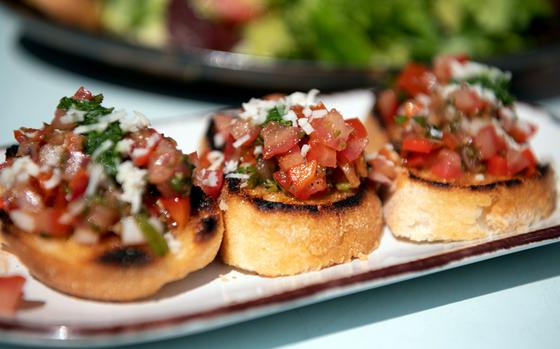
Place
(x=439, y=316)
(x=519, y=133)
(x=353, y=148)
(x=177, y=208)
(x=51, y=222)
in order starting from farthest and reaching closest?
1. (x=519, y=133)
2. (x=353, y=148)
3. (x=439, y=316)
4. (x=177, y=208)
5. (x=51, y=222)

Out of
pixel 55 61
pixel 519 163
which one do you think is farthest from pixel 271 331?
pixel 55 61

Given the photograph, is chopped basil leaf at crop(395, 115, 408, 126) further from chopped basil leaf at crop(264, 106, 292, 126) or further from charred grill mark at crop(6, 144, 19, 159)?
charred grill mark at crop(6, 144, 19, 159)

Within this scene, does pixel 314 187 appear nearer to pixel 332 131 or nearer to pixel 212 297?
pixel 332 131

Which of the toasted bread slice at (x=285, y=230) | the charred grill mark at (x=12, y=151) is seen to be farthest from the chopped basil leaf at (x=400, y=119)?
the charred grill mark at (x=12, y=151)

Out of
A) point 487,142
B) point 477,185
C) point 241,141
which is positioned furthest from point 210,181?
point 487,142

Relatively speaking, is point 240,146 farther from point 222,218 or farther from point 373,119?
point 373,119

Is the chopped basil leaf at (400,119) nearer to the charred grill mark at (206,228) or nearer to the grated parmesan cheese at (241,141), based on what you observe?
the grated parmesan cheese at (241,141)
